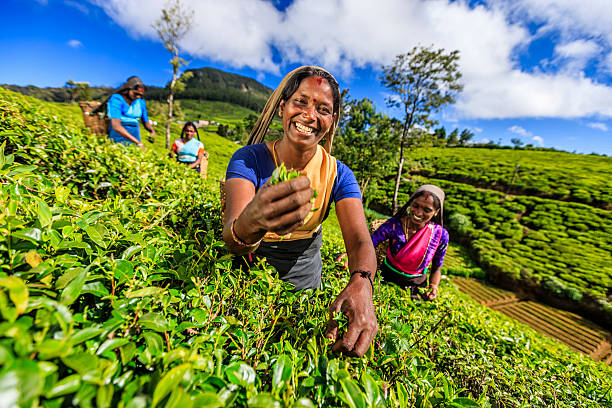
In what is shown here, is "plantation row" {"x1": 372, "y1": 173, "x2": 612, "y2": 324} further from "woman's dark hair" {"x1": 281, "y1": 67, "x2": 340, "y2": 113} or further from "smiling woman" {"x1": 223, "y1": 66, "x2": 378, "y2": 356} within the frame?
"woman's dark hair" {"x1": 281, "y1": 67, "x2": 340, "y2": 113}

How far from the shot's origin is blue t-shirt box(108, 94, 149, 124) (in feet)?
13.7

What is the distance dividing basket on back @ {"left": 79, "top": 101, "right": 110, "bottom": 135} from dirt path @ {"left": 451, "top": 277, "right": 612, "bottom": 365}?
606 inches

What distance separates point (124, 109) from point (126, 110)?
6 cm

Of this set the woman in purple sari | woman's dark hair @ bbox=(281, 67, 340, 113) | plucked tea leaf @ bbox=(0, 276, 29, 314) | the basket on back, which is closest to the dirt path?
the woman in purple sari

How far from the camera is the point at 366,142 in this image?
77.2 ft

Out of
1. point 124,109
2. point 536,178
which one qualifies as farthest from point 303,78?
point 536,178

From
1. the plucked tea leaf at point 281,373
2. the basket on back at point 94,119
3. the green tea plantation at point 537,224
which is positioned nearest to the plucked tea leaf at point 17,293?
the plucked tea leaf at point 281,373

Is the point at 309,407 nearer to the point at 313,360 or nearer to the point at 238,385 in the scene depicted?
the point at 238,385

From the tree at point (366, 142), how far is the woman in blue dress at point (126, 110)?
19843mm

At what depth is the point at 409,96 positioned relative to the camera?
21.2 meters

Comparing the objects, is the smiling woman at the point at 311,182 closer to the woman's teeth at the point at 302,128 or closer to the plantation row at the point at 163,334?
the woman's teeth at the point at 302,128

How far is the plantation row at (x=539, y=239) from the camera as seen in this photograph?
1302 centimetres

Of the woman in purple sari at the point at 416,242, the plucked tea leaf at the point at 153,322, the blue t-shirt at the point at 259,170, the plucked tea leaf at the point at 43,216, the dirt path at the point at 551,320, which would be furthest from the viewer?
the dirt path at the point at 551,320

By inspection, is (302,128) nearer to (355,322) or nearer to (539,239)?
(355,322)
